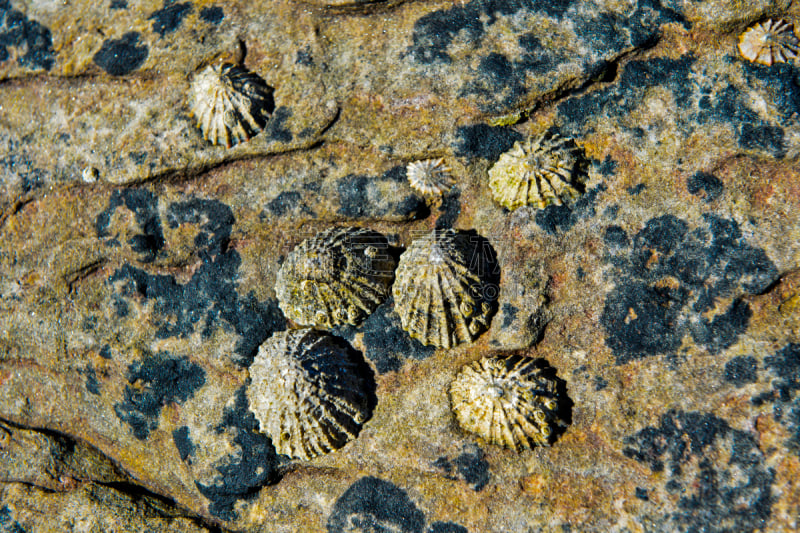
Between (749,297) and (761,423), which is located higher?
(749,297)

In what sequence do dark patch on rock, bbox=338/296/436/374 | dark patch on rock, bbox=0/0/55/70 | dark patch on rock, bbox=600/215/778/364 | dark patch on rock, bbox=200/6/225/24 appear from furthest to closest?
1. dark patch on rock, bbox=0/0/55/70
2. dark patch on rock, bbox=200/6/225/24
3. dark patch on rock, bbox=338/296/436/374
4. dark patch on rock, bbox=600/215/778/364

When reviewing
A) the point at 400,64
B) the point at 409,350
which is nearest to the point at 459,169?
the point at 400,64

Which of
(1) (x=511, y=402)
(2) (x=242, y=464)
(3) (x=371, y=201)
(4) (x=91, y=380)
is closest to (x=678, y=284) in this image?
(1) (x=511, y=402)

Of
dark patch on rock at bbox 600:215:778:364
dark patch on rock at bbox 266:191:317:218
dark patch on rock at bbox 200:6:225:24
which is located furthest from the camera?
dark patch on rock at bbox 200:6:225:24

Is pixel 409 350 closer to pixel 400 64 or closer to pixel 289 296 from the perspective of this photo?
pixel 289 296

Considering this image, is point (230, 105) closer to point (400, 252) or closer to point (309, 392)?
point (400, 252)

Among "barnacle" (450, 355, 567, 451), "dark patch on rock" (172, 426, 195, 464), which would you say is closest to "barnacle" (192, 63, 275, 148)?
"dark patch on rock" (172, 426, 195, 464)

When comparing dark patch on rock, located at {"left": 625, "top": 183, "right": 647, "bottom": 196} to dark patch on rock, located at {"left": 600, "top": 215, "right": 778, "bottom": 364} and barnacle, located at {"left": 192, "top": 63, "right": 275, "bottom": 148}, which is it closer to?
dark patch on rock, located at {"left": 600, "top": 215, "right": 778, "bottom": 364}
